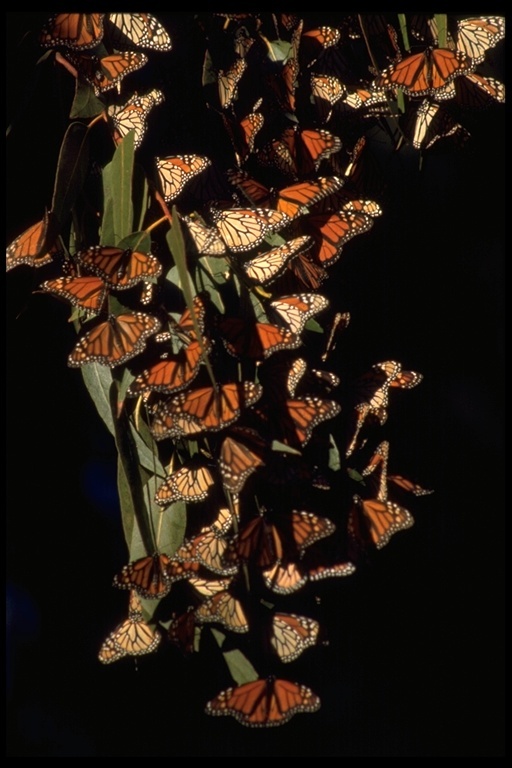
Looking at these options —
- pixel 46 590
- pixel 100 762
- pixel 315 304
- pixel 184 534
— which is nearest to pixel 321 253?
pixel 315 304

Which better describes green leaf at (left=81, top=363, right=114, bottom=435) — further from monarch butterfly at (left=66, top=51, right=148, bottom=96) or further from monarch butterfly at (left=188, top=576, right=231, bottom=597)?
monarch butterfly at (left=66, top=51, right=148, bottom=96)

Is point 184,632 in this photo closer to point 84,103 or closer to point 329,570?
point 329,570

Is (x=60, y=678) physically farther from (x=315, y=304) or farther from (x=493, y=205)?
(x=493, y=205)

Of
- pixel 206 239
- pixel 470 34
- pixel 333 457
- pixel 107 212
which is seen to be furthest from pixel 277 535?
pixel 470 34

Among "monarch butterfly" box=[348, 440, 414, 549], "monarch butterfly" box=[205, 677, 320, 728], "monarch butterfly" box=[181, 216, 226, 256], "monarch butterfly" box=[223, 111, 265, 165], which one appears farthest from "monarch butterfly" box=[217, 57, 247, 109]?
"monarch butterfly" box=[205, 677, 320, 728]

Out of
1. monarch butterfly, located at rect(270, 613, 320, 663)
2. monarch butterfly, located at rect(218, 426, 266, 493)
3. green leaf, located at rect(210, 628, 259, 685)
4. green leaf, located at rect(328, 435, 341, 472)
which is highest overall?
monarch butterfly, located at rect(218, 426, 266, 493)

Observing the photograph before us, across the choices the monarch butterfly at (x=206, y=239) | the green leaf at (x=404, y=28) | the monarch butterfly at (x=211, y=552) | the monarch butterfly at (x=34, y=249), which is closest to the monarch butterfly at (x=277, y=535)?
the monarch butterfly at (x=211, y=552)
